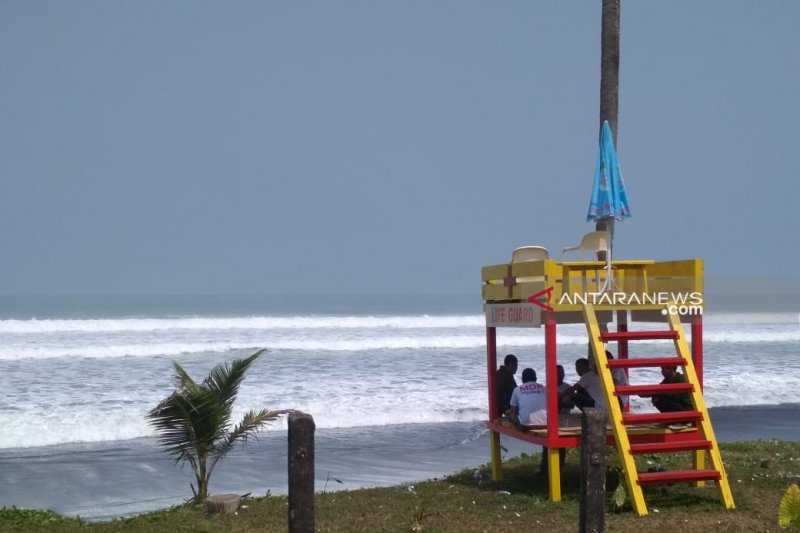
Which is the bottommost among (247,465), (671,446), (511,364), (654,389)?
(247,465)

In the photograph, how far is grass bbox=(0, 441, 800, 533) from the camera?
28.5ft

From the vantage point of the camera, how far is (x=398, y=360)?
97.7ft

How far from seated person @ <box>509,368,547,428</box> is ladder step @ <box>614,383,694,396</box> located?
1.35m

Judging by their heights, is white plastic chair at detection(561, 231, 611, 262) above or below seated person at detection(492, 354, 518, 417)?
above

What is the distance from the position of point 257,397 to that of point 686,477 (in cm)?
1358

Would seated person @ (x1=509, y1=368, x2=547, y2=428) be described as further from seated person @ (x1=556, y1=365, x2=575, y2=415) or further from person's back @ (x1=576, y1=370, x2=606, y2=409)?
person's back @ (x1=576, y1=370, x2=606, y2=409)

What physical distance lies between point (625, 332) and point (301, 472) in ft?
17.2

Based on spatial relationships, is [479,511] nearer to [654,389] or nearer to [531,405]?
[531,405]

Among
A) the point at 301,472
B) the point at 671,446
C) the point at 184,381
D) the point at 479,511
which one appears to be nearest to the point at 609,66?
the point at 671,446

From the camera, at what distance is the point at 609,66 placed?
13688 millimetres

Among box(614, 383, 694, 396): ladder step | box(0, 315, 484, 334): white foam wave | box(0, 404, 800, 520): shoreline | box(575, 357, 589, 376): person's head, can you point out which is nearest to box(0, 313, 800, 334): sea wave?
box(0, 315, 484, 334): white foam wave

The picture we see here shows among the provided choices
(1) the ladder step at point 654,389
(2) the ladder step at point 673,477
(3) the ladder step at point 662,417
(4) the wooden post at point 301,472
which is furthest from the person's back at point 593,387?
(4) the wooden post at point 301,472

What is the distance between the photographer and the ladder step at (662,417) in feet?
29.5

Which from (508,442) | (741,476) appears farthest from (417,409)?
(741,476)
